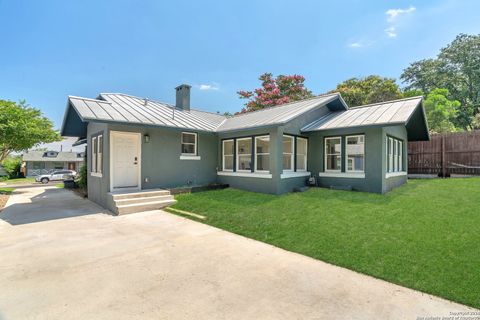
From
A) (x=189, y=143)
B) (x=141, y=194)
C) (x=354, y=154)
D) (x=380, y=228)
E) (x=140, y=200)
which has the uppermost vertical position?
(x=189, y=143)

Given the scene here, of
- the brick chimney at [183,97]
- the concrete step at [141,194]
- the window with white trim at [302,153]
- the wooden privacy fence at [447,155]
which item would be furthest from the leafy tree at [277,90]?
the concrete step at [141,194]

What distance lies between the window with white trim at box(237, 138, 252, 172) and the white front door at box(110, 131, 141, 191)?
4.22 meters

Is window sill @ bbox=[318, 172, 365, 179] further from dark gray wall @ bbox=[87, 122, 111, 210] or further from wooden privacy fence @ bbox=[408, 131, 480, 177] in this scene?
dark gray wall @ bbox=[87, 122, 111, 210]

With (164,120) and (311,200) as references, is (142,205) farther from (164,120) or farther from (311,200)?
(311,200)

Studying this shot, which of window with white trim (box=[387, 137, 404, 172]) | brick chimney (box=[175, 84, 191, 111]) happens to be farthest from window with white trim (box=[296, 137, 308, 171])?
brick chimney (box=[175, 84, 191, 111])

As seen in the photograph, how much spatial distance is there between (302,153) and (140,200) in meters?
6.89

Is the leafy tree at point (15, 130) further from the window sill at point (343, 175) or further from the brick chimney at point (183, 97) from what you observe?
the window sill at point (343, 175)

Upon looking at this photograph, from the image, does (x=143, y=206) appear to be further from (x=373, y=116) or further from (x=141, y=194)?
(x=373, y=116)

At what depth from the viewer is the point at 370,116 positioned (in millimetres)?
9523

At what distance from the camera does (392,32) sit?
14812 millimetres

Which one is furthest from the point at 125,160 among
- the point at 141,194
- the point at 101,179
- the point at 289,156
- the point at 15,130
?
the point at 15,130

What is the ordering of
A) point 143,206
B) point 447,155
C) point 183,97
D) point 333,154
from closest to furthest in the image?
point 143,206 → point 333,154 → point 447,155 → point 183,97

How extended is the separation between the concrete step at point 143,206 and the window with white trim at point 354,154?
6.98 m

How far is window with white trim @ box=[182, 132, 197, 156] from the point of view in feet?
36.0
